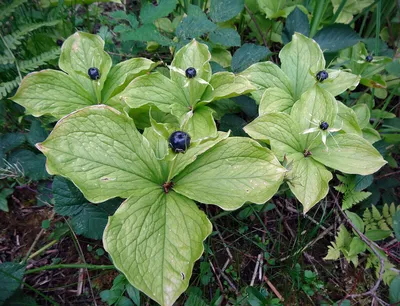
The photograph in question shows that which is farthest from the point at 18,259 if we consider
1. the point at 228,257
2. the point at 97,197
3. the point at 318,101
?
the point at 318,101

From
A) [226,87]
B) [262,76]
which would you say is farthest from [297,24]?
[226,87]

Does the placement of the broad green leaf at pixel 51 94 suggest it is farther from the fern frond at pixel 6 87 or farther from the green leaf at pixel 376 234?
the green leaf at pixel 376 234

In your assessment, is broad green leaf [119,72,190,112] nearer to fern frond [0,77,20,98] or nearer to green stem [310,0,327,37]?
fern frond [0,77,20,98]

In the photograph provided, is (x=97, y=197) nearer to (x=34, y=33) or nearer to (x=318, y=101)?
(x=318, y=101)

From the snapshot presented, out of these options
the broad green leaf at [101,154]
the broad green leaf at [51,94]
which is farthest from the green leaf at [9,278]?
the broad green leaf at [51,94]

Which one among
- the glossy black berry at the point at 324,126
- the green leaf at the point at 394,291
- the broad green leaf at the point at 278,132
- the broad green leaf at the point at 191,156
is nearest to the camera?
→ the broad green leaf at the point at 191,156

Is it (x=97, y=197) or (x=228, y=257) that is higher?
(x=97, y=197)
